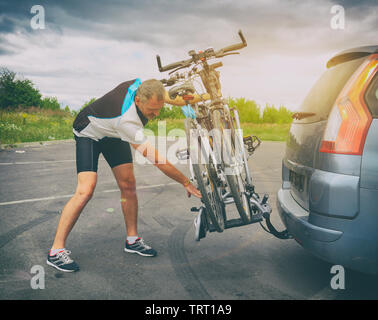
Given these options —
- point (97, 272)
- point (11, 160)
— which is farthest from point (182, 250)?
point (11, 160)

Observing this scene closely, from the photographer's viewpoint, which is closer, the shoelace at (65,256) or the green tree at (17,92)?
the shoelace at (65,256)

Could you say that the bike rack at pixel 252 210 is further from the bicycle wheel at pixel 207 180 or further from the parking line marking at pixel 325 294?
the parking line marking at pixel 325 294

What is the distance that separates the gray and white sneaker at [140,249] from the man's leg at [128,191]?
12 centimetres

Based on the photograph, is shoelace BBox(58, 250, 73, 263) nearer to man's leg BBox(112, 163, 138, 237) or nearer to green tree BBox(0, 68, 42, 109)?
man's leg BBox(112, 163, 138, 237)

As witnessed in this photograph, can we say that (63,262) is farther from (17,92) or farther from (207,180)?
(17,92)

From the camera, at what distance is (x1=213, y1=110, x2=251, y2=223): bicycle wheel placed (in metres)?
3.06

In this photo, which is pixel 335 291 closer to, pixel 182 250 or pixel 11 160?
pixel 182 250

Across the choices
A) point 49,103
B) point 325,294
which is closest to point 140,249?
point 325,294

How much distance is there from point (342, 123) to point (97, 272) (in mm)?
2351

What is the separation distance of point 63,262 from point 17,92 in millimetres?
49345

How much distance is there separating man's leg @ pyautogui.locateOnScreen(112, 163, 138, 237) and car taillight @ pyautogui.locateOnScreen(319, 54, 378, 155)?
192cm

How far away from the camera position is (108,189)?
621cm

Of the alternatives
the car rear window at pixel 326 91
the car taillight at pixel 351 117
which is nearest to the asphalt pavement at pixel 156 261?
the car taillight at pixel 351 117

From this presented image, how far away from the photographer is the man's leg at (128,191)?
11.6 feet
